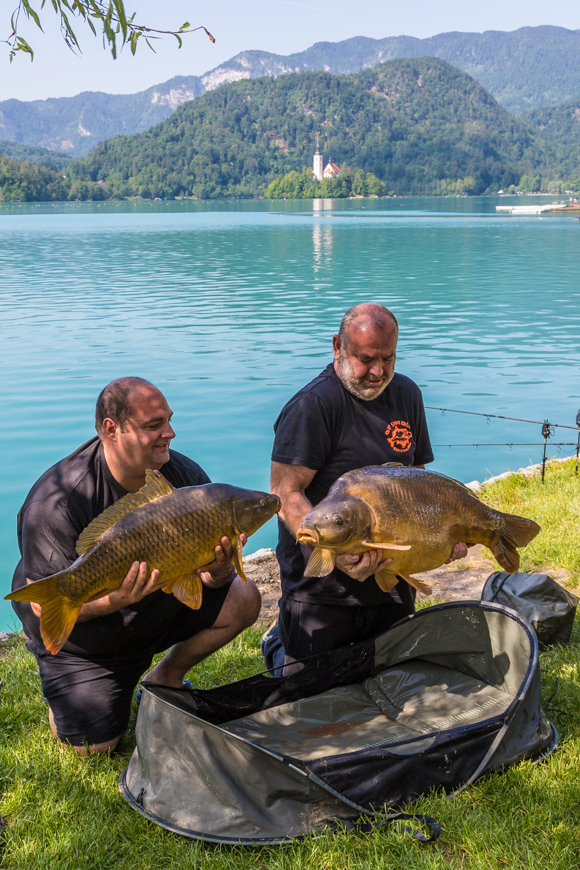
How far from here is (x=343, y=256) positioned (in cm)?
4172

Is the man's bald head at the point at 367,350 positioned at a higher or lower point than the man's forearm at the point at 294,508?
higher

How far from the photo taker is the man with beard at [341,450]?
3691mm

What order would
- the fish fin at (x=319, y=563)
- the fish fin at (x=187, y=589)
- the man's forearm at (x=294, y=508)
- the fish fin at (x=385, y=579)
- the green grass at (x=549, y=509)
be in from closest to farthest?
1. the fish fin at (x=319, y=563)
2. the fish fin at (x=187, y=589)
3. the fish fin at (x=385, y=579)
4. the man's forearm at (x=294, y=508)
5. the green grass at (x=549, y=509)

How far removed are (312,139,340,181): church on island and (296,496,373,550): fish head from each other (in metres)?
173

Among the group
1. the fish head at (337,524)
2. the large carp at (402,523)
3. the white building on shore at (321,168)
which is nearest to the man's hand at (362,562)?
the large carp at (402,523)

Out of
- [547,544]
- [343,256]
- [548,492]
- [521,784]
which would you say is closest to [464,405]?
[548,492]

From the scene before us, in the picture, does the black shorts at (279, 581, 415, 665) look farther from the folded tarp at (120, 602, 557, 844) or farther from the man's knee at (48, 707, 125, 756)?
the man's knee at (48, 707, 125, 756)

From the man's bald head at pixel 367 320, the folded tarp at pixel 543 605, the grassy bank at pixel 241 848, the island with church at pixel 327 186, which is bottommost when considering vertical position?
the grassy bank at pixel 241 848

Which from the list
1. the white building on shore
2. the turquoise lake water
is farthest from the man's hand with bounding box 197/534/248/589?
the white building on shore

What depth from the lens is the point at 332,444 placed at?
3803mm

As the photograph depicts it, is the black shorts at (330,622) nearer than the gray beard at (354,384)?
No

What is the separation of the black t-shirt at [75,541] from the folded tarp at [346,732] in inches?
15.4

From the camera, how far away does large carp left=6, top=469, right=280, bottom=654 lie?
287 cm

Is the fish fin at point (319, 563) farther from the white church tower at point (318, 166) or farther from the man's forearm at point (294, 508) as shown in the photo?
the white church tower at point (318, 166)
